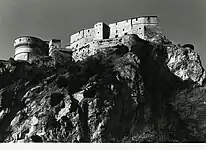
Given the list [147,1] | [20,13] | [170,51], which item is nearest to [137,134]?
[147,1]

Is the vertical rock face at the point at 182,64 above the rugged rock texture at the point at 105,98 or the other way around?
above

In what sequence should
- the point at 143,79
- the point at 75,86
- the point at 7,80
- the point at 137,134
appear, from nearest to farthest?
the point at 137,134
the point at 7,80
the point at 75,86
the point at 143,79

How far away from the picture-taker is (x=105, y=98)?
10.1 meters

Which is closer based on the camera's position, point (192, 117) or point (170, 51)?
point (192, 117)

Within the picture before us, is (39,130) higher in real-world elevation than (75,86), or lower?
lower

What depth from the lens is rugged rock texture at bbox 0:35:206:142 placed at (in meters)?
7.64

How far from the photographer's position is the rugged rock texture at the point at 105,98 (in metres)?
7.64

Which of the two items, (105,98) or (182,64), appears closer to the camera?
(105,98)

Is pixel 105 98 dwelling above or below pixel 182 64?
below

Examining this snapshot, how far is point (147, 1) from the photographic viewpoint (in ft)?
22.7

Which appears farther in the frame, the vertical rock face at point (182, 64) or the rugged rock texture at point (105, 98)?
the vertical rock face at point (182, 64)

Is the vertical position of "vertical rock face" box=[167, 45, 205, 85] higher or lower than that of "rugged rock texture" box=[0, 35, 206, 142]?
higher

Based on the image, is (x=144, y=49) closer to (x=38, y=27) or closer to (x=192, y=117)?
(x=192, y=117)

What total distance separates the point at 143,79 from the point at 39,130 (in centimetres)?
378
